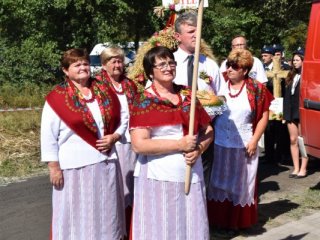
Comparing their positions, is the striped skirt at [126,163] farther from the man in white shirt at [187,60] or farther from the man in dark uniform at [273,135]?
the man in dark uniform at [273,135]

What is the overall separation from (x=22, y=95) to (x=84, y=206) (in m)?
9.15

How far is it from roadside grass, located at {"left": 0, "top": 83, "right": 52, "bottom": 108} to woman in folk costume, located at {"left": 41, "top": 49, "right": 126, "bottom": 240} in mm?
8153

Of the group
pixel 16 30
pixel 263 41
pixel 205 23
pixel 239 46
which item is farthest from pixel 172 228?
pixel 263 41

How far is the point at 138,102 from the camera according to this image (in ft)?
12.0

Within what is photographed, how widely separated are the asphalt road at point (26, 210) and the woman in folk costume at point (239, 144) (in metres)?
1.80

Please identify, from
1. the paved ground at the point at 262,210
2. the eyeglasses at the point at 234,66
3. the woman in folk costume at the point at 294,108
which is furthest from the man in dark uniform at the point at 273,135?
the eyeglasses at the point at 234,66

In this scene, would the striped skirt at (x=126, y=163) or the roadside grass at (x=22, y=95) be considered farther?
the roadside grass at (x=22, y=95)

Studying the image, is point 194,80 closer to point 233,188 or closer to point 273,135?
point 233,188

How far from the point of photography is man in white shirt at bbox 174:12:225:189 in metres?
4.54

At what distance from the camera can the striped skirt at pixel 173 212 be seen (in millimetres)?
3584

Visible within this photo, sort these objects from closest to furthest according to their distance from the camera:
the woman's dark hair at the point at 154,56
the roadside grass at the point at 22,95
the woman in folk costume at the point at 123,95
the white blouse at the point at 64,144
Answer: the woman's dark hair at the point at 154,56 < the white blouse at the point at 64,144 < the woman in folk costume at the point at 123,95 < the roadside grass at the point at 22,95

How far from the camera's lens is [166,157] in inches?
141

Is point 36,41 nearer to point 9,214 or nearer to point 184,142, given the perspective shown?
point 9,214

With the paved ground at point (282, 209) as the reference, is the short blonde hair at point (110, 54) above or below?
above
